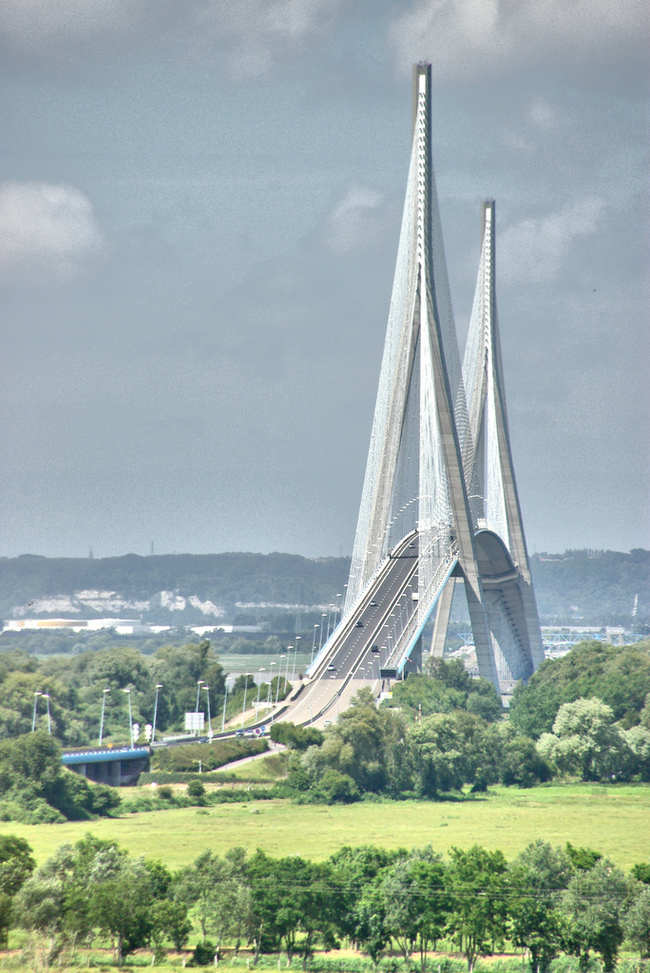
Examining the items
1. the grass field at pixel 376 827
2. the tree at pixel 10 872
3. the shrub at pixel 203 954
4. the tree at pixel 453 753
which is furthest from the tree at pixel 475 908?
the tree at pixel 453 753

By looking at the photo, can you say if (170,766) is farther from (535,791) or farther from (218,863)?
(218,863)

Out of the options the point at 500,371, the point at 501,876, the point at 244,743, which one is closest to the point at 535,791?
the point at 244,743

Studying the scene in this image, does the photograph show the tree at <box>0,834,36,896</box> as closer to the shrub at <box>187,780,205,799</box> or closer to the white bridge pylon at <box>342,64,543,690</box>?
the shrub at <box>187,780,205,799</box>

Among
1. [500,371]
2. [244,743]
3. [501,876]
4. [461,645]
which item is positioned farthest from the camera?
[461,645]

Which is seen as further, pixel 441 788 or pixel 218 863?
pixel 441 788

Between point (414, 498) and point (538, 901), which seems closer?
point (538, 901)

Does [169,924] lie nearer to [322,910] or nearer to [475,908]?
[322,910]

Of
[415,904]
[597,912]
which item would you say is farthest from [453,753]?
[597,912]
